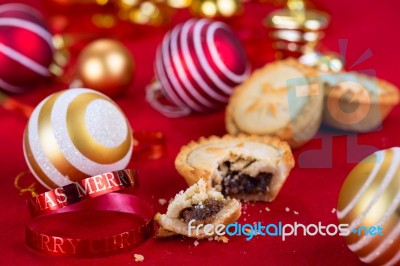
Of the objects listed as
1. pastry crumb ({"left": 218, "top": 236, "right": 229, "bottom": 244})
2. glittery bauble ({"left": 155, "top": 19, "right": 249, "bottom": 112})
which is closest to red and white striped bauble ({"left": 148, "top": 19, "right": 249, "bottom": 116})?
glittery bauble ({"left": 155, "top": 19, "right": 249, "bottom": 112})

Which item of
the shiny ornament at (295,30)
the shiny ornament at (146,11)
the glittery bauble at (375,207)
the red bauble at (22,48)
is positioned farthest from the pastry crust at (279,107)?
the shiny ornament at (146,11)

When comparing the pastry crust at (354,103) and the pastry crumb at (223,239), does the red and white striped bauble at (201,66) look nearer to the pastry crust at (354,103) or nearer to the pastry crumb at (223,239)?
the pastry crust at (354,103)

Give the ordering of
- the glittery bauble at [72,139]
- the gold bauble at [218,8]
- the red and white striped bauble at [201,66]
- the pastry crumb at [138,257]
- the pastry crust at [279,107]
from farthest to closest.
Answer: the gold bauble at [218,8]
the red and white striped bauble at [201,66]
the pastry crust at [279,107]
the glittery bauble at [72,139]
the pastry crumb at [138,257]

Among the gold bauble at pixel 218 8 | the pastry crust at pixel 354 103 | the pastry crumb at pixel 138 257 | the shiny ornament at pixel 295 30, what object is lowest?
the pastry crumb at pixel 138 257

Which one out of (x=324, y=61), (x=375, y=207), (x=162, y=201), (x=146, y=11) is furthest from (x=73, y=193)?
(x=146, y=11)

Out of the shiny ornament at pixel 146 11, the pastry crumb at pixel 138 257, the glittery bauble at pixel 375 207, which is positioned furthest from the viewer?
the shiny ornament at pixel 146 11

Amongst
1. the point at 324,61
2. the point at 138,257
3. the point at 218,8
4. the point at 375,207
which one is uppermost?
the point at 218,8

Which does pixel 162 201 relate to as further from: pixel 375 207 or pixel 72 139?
pixel 375 207

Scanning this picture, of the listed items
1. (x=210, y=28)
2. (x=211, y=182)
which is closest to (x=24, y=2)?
(x=210, y=28)
